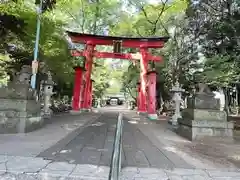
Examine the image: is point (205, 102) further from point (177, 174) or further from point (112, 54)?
point (112, 54)

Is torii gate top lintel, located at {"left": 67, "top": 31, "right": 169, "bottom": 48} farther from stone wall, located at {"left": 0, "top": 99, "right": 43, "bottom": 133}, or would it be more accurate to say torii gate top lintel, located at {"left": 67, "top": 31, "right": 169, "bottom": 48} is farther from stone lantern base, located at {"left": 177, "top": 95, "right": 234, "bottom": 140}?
stone wall, located at {"left": 0, "top": 99, "right": 43, "bottom": 133}

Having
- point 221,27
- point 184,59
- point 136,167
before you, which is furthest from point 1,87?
point 184,59

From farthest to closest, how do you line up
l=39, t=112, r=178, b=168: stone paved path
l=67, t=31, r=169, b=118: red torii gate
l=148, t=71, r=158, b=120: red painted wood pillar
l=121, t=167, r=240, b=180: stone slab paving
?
l=67, t=31, r=169, b=118: red torii gate → l=148, t=71, r=158, b=120: red painted wood pillar → l=39, t=112, r=178, b=168: stone paved path → l=121, t=167, r=240, b=180: stone slab paving

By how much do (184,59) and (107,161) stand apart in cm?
1491

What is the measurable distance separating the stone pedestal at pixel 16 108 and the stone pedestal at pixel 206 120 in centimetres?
509

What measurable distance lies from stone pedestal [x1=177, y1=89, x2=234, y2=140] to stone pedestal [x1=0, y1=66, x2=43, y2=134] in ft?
16.7

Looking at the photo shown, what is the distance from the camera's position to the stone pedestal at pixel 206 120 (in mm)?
7461

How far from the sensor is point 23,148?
5152 mm

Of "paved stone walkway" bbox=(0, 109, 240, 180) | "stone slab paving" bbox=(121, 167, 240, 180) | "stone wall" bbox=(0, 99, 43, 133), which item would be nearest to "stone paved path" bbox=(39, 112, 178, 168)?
"paved stone walkway" bbox=(0, 109, 240, 180)

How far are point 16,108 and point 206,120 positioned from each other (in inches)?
230

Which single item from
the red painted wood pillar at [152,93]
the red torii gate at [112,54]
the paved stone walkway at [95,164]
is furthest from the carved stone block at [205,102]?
the red torii gate at [112,54]

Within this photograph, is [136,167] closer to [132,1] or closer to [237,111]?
[237,111]

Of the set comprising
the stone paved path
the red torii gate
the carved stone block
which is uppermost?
the red torii gate

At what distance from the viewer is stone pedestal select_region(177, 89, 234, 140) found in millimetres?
7461
